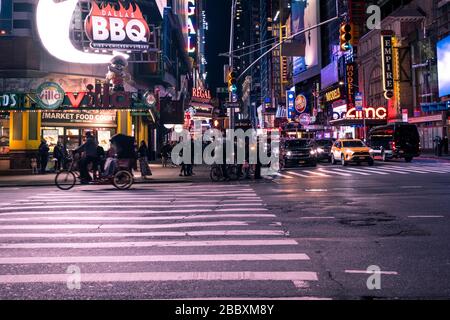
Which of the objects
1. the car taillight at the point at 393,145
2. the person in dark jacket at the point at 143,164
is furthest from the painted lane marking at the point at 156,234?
the car taillight at the point at 393,145

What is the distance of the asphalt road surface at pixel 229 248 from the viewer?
510 cm

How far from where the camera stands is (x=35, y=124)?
100 ft

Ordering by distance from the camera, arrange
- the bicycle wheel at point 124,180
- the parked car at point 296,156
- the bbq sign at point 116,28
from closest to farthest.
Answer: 1. the bicycle wheel at point 124,180
2. the parked car at point 296,156
3. the bbq sign at point 116,28

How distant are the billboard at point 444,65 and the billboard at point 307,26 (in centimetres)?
4601

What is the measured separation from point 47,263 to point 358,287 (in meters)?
4.10

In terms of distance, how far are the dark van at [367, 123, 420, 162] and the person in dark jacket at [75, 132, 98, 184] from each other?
25312 mm

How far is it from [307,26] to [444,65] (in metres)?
56.5

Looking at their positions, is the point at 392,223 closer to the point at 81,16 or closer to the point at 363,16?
the point at 81,16

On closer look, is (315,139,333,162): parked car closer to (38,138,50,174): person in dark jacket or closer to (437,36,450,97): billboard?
(437,36,450,97): billboard

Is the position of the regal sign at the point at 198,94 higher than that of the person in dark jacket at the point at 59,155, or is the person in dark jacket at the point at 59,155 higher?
the regal sign at the point at 198,94

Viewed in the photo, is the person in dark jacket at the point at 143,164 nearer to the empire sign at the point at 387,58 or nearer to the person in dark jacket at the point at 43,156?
the person in dark jacket at the point at 43,156

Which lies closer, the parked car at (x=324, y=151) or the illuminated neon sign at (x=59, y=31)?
the illuminated neon sign at (x=59, y=31)

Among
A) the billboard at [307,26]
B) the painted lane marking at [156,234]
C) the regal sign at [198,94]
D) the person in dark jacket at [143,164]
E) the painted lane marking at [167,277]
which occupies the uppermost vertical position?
the billboard at [307,26]
